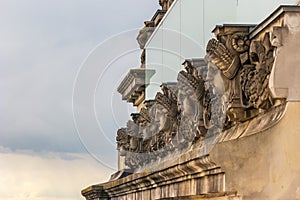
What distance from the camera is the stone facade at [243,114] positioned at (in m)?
11.3

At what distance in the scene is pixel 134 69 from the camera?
24.5 metres

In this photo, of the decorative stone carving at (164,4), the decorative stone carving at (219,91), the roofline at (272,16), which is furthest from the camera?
the decorative stone carving at (164,4)

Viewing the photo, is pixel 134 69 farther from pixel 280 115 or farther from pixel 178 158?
pixel 280 115

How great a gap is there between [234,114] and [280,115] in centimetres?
127

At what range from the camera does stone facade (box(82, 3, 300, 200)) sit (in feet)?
37.1

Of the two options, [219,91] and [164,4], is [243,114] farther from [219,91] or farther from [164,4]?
[164,4]

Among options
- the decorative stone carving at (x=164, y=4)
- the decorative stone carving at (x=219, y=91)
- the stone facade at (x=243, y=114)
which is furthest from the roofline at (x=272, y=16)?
the decorative stone carving at (x=164, y=4)

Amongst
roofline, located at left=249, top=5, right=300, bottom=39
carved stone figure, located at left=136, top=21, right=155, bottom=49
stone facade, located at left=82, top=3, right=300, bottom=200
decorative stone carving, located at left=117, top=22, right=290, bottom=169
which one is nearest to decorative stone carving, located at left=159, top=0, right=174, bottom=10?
carved stone figure, located at left=136, top=21, right=155, bottom=49

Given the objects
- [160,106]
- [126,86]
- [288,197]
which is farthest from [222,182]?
[126,86]

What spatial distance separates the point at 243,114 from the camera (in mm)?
12438

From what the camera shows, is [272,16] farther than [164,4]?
No

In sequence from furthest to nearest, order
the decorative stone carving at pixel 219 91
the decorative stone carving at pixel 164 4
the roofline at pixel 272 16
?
the decorative stone carving at pixel 164 4
the decorative stone carving at pixel 219 91
the roofline at pixel 272 16

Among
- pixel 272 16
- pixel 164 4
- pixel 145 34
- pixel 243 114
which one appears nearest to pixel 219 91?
pixel 243 114

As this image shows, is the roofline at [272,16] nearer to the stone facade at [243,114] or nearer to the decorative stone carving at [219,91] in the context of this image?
the stone facade at [243,114]
